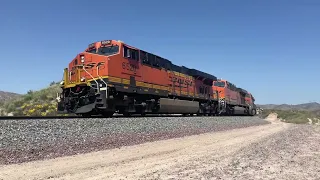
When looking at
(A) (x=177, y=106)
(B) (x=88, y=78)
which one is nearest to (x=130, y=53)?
(B) (x=88, y=78)

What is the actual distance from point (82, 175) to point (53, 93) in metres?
24.6

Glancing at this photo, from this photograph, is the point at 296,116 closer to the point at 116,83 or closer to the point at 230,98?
the point at 230,98

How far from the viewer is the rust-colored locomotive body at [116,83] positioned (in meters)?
13.6

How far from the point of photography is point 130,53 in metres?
15.5

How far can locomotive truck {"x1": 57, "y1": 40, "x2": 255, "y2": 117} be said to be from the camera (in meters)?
13.7

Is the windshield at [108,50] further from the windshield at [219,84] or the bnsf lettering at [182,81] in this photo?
the windshield at [219,84]

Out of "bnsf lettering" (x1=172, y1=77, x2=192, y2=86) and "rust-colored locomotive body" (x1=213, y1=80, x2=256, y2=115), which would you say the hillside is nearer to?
Result: "bnsf lettering" (x1=172, y1=77, x2=192, y2=86)

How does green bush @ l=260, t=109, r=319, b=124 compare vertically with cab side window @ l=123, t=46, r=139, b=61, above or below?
below

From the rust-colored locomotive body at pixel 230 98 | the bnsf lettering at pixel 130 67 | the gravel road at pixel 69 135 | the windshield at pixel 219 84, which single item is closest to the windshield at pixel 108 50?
the bnsf lettering at pixel 130 67

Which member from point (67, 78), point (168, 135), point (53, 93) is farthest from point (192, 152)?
point (53, 93)

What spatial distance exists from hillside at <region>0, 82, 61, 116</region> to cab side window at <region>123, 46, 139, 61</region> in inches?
409

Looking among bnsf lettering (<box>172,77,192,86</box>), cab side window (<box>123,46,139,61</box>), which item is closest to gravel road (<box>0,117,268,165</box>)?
cab side window (<box>123,46,139,61</box>)

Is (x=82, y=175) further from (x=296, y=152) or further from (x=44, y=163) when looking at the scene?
(x=296, y=152)

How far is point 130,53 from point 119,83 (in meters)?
1.92
